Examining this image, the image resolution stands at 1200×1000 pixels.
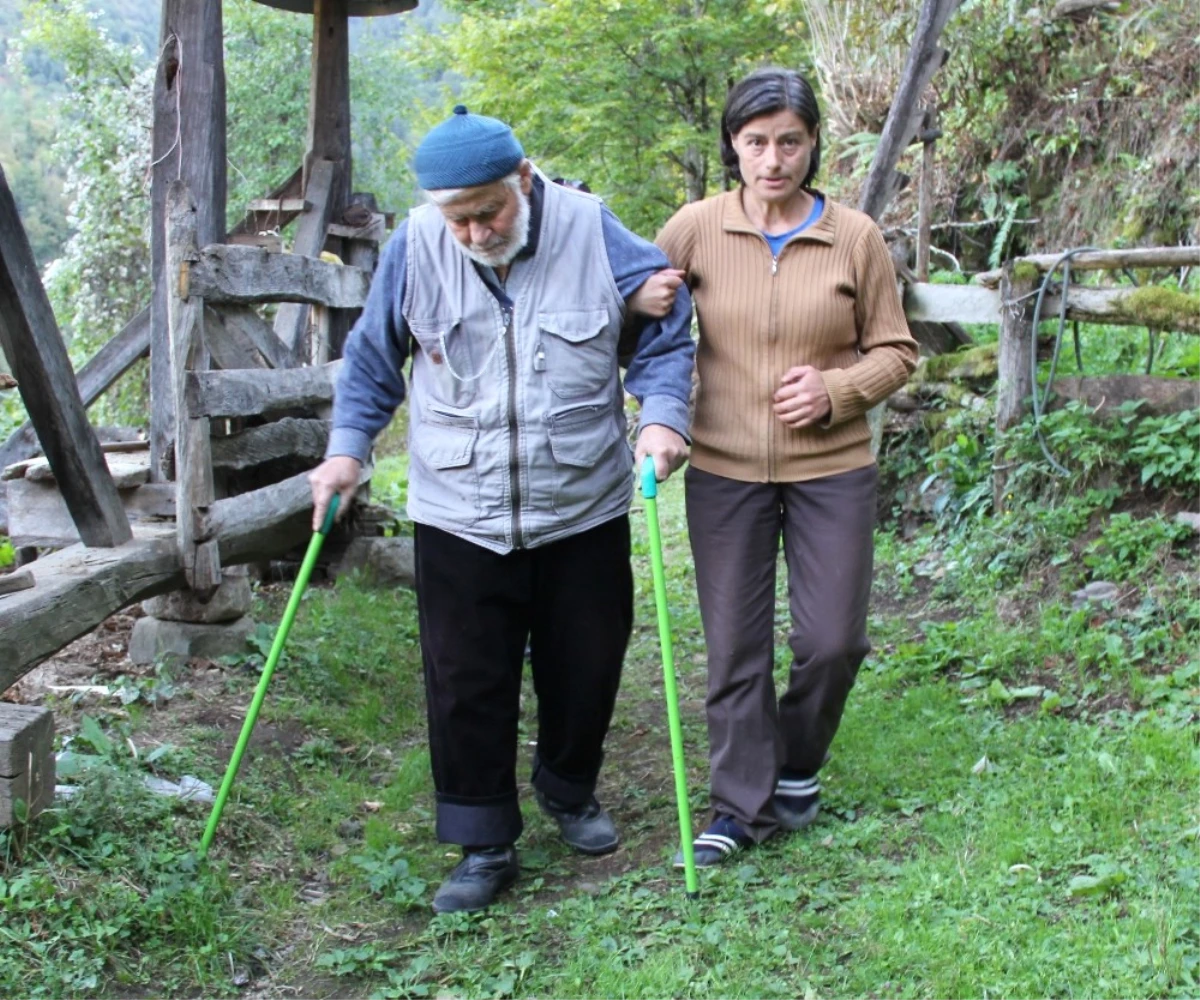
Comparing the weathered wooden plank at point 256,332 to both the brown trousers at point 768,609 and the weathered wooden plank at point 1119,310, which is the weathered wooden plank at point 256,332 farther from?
the weathered wooden plank at point 1119,310

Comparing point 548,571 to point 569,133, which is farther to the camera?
point 569,133

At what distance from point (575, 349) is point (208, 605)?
2.87 meters

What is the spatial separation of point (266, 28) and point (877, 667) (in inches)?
759

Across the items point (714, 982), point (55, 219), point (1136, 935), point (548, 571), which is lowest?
point (55, 219)

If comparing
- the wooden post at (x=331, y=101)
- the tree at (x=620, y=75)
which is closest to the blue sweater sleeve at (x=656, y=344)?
the wooden post at (x=331, y=101)

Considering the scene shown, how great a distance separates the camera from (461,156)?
3.22 metres

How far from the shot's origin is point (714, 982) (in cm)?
300

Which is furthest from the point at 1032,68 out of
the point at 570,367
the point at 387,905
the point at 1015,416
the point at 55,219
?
the point at 55,219

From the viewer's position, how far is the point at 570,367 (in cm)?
348

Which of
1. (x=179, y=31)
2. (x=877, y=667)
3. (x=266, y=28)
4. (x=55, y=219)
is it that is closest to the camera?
(x=877, y=667)

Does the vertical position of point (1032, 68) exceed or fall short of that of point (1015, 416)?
it exceeds it

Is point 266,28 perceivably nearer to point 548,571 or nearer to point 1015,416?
point 1015,416

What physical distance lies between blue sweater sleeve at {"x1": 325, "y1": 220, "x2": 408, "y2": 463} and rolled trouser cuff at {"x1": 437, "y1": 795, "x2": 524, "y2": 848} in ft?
3.44

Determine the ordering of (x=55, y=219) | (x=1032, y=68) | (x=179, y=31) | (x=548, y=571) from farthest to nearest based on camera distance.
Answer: (x=55, y=219), (x=1032, y=68), (x=179, y=31), (x=548, y=571)
